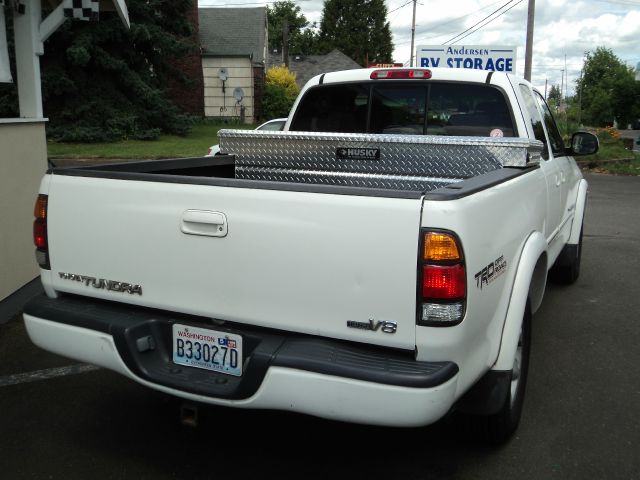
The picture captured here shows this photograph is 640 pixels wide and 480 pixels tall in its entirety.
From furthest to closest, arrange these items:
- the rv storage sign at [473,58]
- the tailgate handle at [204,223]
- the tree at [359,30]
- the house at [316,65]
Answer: the tree at [359,30], the house at [316,65], the rv storage sign at [473,58], the tailgate handle at [204,223]

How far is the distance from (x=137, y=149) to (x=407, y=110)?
690 inches

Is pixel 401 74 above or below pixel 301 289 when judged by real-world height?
above

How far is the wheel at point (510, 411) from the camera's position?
10.0ft

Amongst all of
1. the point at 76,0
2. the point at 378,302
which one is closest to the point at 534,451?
the point at 378,302

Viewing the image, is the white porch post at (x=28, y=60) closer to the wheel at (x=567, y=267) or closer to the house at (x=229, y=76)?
the wheel at (x=567, y=267)

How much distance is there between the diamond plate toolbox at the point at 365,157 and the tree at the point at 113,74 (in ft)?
62.1

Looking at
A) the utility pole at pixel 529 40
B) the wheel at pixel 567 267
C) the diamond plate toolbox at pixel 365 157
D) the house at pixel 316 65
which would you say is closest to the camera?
the diamond plate toolbox at pixel 365 157

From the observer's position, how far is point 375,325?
7.92ft

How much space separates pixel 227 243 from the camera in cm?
260

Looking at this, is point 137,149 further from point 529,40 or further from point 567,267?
point 567,267

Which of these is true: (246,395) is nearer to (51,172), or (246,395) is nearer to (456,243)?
(456,243)

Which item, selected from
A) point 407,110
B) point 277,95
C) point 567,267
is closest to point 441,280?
point 407,110

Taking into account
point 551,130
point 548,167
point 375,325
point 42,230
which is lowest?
point 375,325

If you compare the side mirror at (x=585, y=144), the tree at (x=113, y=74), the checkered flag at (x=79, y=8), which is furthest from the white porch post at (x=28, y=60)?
the tree at (x=113, y=74)
